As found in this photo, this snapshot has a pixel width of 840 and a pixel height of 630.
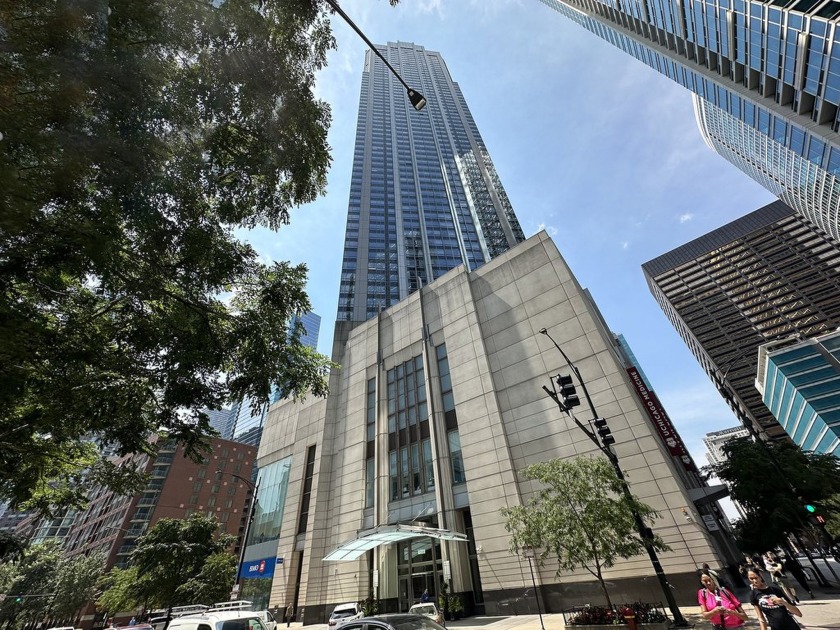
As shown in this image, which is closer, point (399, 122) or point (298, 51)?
point (298, 51)

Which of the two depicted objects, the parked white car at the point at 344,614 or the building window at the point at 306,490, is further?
the building window at the point at 306,490

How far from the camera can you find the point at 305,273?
998 cm

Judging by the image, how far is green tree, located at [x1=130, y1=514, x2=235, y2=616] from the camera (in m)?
38.7

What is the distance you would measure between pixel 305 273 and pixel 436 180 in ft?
330

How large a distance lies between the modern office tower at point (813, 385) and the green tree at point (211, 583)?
89178mm

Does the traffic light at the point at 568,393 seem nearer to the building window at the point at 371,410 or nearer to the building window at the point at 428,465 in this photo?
the building window at the point at 428,465

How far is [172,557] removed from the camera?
132 feet

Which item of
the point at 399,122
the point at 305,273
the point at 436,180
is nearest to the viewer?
the point at 305,273

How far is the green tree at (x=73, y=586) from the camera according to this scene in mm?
51062

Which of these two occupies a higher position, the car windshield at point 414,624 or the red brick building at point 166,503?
the red brick building at point 166,503

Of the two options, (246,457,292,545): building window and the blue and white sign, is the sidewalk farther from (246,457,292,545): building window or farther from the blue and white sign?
(246,457,292,545): building window

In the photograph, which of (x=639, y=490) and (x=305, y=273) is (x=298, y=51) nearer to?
(x=305, y=273)

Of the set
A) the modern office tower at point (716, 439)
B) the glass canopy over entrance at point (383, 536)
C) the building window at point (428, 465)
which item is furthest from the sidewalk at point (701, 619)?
the modern office tower at point (716, 439)

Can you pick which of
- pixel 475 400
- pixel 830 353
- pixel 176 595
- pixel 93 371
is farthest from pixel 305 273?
pixel 830 353
